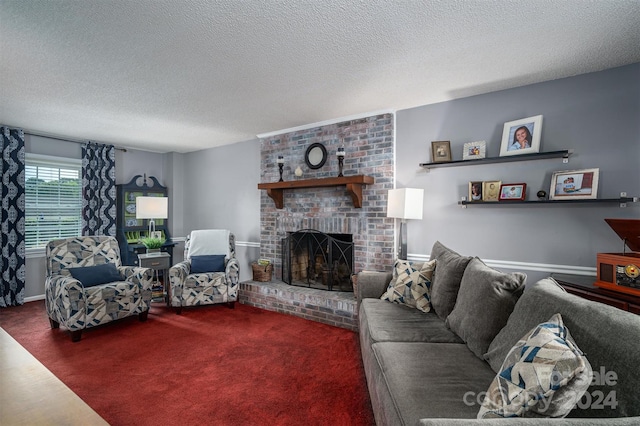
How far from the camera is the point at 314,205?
412 cm

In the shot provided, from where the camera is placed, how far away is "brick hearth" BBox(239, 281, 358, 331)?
338 centimetres

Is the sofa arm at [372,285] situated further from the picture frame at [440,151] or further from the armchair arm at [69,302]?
the armchair arm at [69,302]

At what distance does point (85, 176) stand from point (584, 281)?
21.0 feet

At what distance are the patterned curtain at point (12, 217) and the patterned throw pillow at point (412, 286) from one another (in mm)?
4916

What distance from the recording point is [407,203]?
10.3 feet

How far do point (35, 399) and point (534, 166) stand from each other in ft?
12.0

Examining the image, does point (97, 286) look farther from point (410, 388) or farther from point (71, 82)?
point (410, 388)

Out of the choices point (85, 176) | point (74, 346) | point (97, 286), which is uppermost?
point (85, 176)

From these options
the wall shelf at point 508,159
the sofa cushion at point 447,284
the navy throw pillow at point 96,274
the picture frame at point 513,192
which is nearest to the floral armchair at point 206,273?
the navy throw pillow at point 96,274

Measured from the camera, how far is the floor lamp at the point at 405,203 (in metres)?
3.13

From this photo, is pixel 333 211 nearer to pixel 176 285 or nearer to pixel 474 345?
pixel 176 285

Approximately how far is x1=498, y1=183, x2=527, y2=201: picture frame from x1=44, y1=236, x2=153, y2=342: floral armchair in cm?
Result: 388

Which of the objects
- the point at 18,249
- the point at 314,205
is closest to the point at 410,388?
the point at 314,205

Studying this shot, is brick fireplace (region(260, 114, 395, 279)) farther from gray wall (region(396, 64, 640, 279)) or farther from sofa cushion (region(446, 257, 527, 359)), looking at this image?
sofa cushion (region(446, 257, 527, 359))
